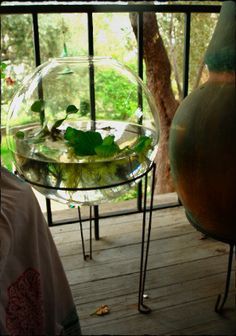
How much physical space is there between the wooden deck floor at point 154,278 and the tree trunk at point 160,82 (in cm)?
134

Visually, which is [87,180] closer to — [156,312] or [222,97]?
[222,97]

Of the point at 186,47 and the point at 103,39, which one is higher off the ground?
the point at 103,39

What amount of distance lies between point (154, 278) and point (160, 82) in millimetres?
2362

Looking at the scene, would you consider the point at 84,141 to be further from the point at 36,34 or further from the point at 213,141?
the point at 36,34

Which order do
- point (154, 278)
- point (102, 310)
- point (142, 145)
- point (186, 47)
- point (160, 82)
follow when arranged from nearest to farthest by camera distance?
1. point (142, 145)
2. point (102, 310)
3. point (154, 278)
4. point (186, 47)
5. point (160, 82)

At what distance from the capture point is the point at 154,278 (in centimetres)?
129

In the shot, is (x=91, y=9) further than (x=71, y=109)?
Yes

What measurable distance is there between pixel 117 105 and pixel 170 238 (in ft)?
2.26

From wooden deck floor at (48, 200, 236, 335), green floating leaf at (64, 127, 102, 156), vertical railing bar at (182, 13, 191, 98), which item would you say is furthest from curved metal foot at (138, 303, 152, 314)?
vertical railing bar at (182, 13, 191, 98)

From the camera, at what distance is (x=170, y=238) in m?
1.54

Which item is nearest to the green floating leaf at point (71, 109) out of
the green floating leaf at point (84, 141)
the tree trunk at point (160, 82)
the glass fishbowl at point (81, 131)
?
the glass fishbowl at point (81, 131)

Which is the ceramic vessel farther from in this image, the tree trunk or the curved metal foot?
the tree trunk

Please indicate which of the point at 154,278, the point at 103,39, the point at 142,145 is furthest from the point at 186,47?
the point at 103,39

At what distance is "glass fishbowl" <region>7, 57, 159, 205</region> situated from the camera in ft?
3.00
